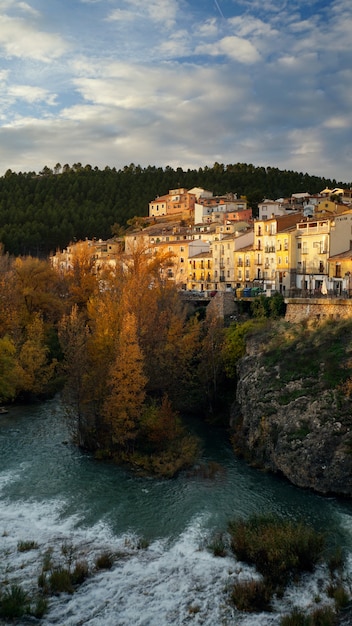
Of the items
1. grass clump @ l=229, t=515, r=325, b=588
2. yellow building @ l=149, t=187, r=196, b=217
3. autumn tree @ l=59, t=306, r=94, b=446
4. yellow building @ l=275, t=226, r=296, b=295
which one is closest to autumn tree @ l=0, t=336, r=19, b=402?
autumn tree @ l=59, t=306, r=94, b=446

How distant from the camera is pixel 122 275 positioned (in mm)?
47344

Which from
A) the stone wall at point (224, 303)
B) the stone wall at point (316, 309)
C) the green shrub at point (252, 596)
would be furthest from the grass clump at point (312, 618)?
the stone wall at point (224, 303)

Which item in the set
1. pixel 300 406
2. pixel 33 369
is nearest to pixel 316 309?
pixel 300 406

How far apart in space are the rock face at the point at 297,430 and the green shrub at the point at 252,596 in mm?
8741

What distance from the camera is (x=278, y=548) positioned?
59.2 ft

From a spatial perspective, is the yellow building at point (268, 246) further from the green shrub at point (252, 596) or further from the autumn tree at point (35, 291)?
the green shrub at point (252, 596)

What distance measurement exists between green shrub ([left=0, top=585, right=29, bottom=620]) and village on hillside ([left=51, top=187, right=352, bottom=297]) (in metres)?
30.1

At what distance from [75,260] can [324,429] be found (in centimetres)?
3798

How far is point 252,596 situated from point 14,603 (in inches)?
281

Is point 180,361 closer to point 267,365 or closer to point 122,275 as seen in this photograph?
point 267,365

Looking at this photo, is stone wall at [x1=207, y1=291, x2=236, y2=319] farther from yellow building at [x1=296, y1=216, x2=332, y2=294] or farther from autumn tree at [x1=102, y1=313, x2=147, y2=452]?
autumn tree at [x1=102, y1=313, x2=147, y2=452]

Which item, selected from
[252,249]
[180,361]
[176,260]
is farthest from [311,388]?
[176,260]

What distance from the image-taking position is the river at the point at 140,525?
51.8 feet

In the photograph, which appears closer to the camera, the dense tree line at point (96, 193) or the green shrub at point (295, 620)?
the green shrub at point (295, 620)
